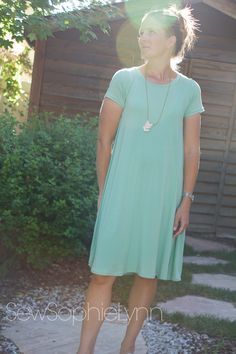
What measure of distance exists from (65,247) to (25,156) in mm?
820

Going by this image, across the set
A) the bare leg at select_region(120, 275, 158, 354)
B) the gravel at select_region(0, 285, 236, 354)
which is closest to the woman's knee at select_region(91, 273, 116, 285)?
the bare leg at select_region(120, 275, 158, 354)

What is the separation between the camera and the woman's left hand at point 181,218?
2.96m

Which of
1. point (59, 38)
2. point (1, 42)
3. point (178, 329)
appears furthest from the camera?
point (59, 38)

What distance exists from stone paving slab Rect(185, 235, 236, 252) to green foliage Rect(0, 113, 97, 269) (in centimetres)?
237

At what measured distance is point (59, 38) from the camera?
7.16 m

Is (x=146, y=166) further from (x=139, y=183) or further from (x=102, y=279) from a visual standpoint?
(x=102, y=279)

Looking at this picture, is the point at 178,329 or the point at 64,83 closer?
the point at 178,329

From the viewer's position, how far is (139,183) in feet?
9.45

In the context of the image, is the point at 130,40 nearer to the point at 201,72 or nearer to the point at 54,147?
the point at 201,72

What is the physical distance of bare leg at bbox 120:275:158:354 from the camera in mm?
3082

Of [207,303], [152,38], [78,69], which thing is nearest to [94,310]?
[152,38]

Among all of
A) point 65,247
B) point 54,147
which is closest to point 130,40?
point 54,147

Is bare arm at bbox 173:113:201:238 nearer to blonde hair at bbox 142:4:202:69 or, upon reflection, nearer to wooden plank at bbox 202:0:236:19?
blonde hair at bbox 142:4:202:69

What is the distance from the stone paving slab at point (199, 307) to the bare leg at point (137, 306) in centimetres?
106
